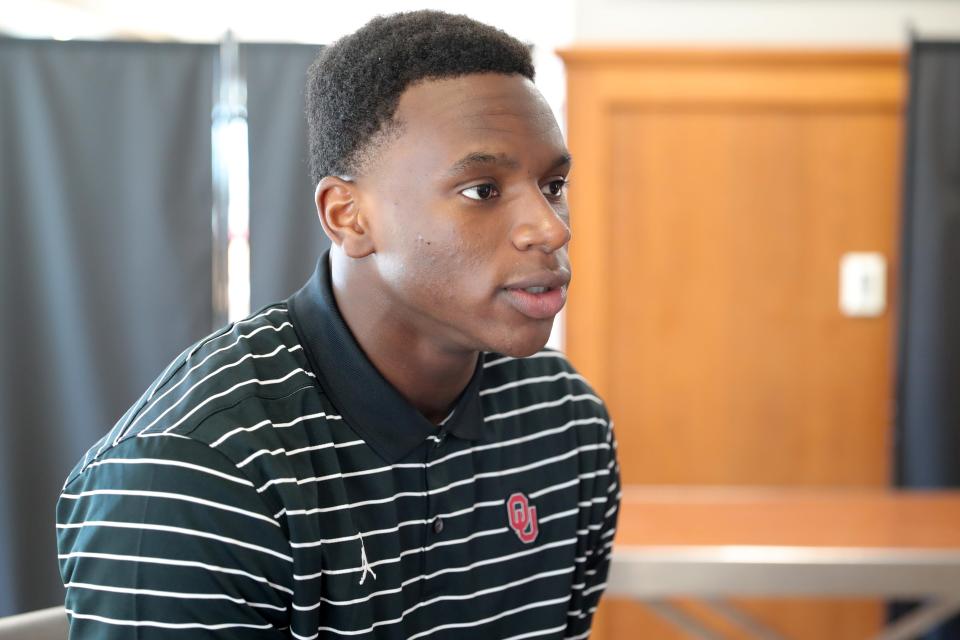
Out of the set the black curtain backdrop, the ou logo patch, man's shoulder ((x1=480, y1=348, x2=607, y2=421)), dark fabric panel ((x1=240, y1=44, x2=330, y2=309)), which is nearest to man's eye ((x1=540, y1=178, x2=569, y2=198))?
man's shoulder ((x1=480, y1=348, x2=607, y2=421))

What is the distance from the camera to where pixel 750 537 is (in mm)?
2232

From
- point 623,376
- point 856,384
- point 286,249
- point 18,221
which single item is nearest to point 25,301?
point 18,221

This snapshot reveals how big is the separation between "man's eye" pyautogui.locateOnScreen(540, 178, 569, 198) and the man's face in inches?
0.7

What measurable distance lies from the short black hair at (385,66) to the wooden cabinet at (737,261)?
5.72 feet

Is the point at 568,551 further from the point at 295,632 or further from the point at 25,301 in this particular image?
the point at 25,301

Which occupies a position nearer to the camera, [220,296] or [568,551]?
[568,551]

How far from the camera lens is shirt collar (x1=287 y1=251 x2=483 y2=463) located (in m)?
1.06

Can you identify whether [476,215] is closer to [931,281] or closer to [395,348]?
[395,348]

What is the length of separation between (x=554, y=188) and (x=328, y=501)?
43 cm

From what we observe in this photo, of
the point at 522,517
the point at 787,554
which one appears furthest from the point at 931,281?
the point at 522,517

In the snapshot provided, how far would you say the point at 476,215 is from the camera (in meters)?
1.02

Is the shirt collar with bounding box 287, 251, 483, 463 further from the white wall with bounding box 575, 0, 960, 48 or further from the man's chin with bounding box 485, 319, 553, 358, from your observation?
the white wall with bounding box 575, 0, 960, 48

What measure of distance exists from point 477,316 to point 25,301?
6.76 feet

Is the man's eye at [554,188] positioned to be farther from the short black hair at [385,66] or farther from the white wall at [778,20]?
the white wall at [778,20]
